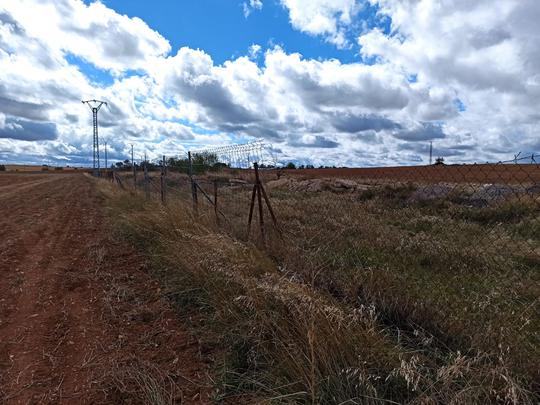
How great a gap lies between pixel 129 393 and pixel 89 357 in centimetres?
83

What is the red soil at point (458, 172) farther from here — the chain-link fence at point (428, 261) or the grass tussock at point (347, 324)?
the grass tussock at point (347, 324)

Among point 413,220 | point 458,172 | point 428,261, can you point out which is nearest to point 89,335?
point 428,261

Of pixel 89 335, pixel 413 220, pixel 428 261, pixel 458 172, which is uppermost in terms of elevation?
pixel 458 172

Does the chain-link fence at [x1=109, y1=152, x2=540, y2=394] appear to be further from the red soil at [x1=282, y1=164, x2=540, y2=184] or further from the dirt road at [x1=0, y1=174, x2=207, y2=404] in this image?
the dirt road at [x1=0, y1=174, x2=207, y2=404]

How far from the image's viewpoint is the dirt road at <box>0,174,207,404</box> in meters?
3.60

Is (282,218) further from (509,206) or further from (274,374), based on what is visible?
(274,374)

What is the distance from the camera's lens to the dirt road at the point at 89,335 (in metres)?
3.60

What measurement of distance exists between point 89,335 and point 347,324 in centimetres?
283

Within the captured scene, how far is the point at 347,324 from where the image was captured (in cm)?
344

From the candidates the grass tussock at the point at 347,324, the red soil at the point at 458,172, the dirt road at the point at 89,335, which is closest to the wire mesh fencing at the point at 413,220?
the red soil at the point at 458,172

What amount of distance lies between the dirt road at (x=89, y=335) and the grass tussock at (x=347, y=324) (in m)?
0.31

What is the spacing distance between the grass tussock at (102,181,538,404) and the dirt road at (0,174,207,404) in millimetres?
313

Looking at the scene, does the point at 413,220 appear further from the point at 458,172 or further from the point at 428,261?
the point at 428,261

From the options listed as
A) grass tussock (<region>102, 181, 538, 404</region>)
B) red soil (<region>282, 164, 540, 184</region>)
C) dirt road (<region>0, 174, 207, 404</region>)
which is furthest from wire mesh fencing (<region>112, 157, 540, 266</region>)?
dirt road (<region>0, 174, 207, 404</region>)
